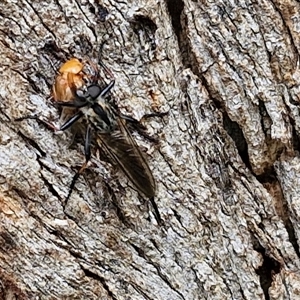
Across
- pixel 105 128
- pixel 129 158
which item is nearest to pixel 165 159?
pixel 129 158

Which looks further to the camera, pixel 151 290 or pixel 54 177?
pixel 151 290

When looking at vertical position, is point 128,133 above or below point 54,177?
above

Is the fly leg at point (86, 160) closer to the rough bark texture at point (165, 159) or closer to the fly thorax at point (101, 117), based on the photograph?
the rough bark texture at point (165, 159)

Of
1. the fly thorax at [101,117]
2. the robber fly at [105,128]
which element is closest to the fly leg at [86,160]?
the robber fly at [105,128]

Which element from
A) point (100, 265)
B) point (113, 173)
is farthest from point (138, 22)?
point (100, 265)

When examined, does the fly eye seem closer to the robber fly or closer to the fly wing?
the robber fly

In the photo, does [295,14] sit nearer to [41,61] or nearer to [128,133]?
[128,133]

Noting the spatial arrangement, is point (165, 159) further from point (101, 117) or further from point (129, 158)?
point (101, 117)
